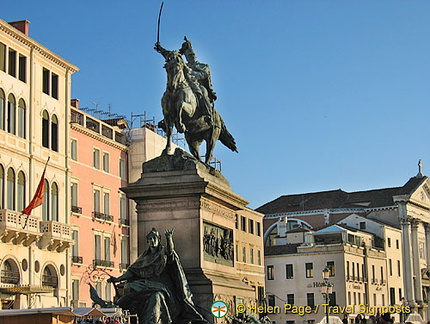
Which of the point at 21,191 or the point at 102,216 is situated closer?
the point at 21,191

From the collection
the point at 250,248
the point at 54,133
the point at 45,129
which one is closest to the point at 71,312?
the point at 45,129

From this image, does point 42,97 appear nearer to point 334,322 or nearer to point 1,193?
point 1,193

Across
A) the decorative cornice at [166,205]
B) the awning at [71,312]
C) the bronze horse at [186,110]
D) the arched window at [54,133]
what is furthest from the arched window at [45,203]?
the awning at [71,312]

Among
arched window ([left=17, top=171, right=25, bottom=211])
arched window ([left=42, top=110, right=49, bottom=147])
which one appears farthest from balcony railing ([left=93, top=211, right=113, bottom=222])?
arched window ([left=17, top=171, right=25, bottom=211])

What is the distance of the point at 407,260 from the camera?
346 ft

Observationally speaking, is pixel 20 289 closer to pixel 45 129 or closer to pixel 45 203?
pixel 45 203

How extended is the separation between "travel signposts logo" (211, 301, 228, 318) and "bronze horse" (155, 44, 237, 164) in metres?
3.63

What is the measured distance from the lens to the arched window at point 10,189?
44.8 meters

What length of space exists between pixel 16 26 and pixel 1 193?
35.9 ft

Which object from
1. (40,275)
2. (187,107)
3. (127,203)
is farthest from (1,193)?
(187,107)

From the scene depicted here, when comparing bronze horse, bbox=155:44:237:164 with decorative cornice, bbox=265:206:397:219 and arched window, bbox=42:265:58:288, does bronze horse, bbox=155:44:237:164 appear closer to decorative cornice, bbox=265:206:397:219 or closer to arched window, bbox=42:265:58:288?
arched window, bbox=42:265:58:288

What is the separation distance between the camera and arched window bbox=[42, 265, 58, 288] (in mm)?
48006

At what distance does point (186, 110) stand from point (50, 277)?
30.6 m

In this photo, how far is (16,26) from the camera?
50.3 metres
